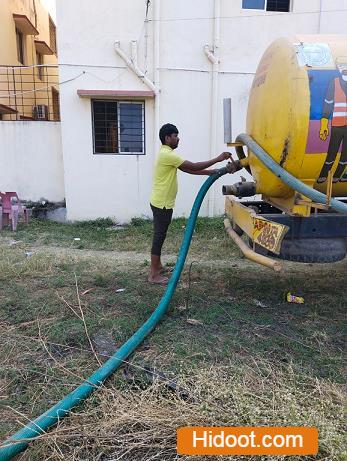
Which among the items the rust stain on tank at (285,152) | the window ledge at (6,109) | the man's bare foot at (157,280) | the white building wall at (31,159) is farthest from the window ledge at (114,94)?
the rust stain on tank at (285,152)

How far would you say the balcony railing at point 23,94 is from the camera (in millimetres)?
9570

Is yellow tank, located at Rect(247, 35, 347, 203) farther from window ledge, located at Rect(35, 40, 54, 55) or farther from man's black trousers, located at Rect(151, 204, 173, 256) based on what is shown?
window ledge, located at Rect(35, 40, 54, 55)

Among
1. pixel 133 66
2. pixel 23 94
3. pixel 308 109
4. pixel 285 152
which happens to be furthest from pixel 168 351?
pixel 23 94

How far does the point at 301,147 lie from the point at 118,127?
5680mm

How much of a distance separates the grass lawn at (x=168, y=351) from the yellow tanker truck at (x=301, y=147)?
72 cm

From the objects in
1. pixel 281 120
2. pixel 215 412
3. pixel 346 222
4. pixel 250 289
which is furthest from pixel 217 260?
pixel 215 412

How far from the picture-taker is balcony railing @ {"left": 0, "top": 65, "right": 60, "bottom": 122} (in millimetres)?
9570

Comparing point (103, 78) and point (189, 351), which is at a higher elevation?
point (103, 78)

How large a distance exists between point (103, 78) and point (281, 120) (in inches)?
219

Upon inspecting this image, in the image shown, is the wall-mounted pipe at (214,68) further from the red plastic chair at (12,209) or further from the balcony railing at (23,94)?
the red plastic chair at (12,209)

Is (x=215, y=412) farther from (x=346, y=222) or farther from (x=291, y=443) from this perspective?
(x=346, y=222)

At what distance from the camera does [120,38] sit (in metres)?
7.41

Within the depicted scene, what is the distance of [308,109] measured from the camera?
9.16 ft

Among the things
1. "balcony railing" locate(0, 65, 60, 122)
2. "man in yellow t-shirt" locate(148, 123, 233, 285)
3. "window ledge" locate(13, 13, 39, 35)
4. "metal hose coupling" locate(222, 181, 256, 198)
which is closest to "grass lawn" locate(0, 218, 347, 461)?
"man in yellow t-shirt" locate(148, 123, 233, 285)
